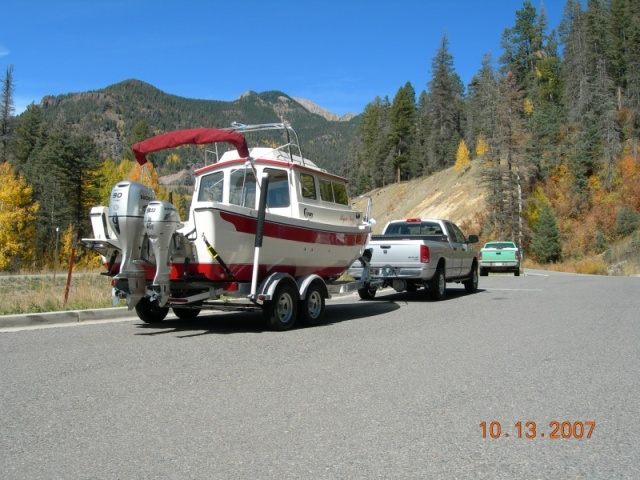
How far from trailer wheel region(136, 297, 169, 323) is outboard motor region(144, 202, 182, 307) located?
1614 millimetres

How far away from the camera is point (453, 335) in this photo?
9219 millimetres

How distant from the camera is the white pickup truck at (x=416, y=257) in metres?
14.3

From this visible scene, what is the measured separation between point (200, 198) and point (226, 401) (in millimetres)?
6288

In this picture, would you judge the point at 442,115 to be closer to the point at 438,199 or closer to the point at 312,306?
the point at 438,199

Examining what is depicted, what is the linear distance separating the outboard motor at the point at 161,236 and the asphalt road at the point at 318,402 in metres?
0.85

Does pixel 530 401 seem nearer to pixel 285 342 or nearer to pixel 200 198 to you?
pixel 285 342

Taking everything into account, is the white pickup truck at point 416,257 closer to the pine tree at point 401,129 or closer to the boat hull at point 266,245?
the boat hull at point 266,245

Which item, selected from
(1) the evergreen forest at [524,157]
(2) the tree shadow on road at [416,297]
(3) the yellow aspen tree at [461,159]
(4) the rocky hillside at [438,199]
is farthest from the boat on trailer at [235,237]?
(3) the yellow aspen tree at [461,159]

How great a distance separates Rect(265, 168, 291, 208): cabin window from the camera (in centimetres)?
1052

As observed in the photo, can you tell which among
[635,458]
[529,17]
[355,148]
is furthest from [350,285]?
[355,148]

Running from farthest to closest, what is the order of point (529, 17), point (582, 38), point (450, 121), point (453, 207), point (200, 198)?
point (529, 17), point (450, 121), point (582, 38), point (453, 207), point (200, 198)

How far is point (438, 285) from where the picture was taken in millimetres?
15062

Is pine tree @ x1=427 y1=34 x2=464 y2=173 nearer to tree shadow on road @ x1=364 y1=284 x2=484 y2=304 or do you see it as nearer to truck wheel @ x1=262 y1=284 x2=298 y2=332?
tree shadow on road @ x1=364 y1=284 x2=484 y2=304

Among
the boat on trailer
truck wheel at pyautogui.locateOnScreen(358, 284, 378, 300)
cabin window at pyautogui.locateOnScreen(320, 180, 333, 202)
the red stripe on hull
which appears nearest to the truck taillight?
truck wheel at pyautogui.locateOnScreen(358, 284, 378, 300)
